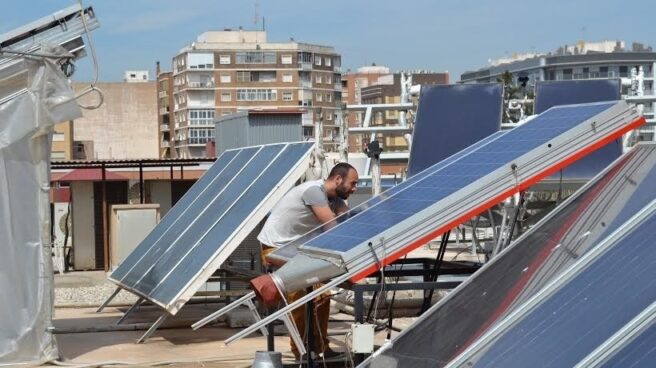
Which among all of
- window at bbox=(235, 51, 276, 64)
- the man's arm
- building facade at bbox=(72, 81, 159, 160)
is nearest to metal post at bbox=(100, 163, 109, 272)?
the man's arm

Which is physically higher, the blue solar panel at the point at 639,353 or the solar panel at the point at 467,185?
the solar panel at the point at 467,185

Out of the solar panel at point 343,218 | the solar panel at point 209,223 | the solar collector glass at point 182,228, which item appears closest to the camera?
the solar panel at point 343,218

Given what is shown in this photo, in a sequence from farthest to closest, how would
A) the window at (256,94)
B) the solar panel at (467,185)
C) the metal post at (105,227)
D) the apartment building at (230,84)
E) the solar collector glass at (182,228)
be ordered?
the window at (256,94) → the apartment building at (230,84) → the metal post at (105,227) → the solar collector glass at (182,228) → the solar panel at (467,185)

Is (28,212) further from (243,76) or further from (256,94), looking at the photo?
(256,94)

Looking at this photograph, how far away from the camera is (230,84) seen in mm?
151375

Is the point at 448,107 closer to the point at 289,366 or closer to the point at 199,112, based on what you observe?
the point at 289,366

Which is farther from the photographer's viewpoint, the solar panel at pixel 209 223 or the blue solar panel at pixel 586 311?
the solar panel at pixel 209 223

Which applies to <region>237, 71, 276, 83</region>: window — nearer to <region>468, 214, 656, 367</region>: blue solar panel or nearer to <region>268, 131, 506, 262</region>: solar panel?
<region>268, 131, 506, 262</region>: solar panel

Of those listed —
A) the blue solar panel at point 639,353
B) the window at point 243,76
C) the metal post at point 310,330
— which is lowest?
the metal post at point 310,330

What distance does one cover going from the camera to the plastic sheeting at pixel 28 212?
10961 millimetres

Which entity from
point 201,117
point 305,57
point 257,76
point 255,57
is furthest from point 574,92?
point 305,57

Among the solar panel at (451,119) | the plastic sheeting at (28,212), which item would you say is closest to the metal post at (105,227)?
the solar panel at (451,119)

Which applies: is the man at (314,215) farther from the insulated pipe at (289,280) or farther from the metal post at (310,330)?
the insulated pipe at (289,280)

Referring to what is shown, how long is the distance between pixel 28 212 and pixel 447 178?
4.70 meters
